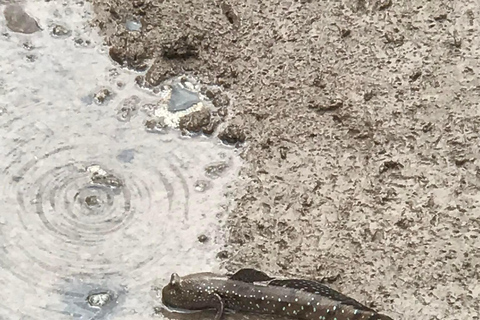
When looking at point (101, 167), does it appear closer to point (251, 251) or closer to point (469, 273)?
point (251, 251)

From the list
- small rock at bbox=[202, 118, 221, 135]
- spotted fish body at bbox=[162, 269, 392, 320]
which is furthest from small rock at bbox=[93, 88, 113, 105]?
spotted fish body at bbox=[162, 269, 392, 320]

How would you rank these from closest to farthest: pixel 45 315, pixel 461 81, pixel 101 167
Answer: pixel 45 315, pixel 101 167, pixel 461 81

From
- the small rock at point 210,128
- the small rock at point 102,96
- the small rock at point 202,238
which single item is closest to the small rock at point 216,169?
the small rock at point 210,128

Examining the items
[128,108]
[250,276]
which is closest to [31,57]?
[128,108]

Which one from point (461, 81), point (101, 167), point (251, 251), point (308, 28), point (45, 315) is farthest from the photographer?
point (308, 28)

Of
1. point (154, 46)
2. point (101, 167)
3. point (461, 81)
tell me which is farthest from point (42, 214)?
point (461, 81)
